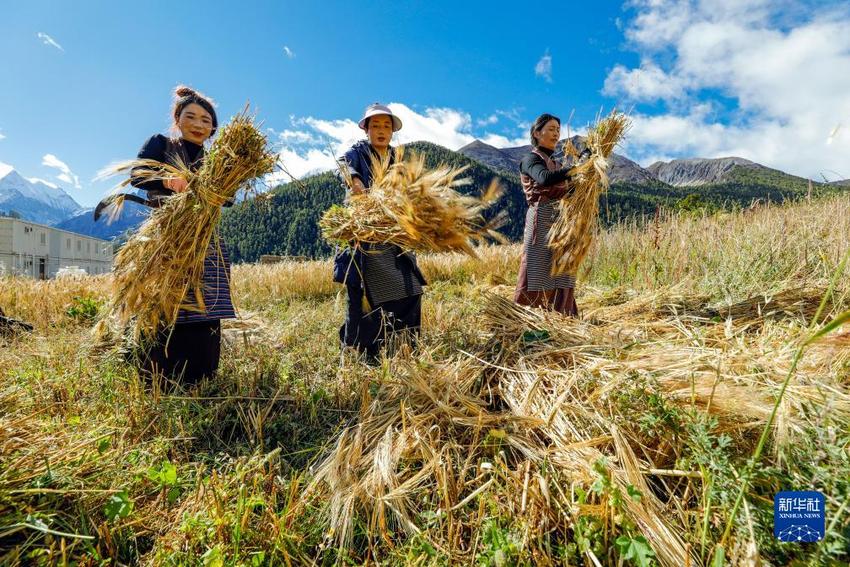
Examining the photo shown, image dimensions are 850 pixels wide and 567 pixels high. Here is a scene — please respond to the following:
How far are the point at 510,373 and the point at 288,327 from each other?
9.20 ft

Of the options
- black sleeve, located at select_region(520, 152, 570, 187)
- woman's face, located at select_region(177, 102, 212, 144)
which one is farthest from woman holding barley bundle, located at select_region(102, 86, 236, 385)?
black sleeve, located at select_region(520, 152, 570, 187)

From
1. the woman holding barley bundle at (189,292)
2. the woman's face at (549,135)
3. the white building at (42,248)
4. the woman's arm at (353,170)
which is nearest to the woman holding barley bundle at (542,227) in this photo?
the woman's face at (549,135)

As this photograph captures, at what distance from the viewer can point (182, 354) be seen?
2.29m

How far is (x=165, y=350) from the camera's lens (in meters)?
2.19

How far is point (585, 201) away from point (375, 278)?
1.69 meters

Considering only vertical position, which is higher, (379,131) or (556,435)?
(379,131)

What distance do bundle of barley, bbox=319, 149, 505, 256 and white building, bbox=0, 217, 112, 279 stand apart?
4065 cm

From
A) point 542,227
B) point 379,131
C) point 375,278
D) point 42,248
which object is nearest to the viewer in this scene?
point 375,278

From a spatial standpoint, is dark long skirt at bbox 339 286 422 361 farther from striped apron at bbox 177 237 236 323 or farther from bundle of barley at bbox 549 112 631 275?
bundle of barley at bbox 549 112 631 275

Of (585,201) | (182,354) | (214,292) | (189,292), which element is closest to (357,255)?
(214,292)

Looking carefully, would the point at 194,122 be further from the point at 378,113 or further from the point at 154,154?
the point at 378,113

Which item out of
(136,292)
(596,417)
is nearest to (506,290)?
(596,417)

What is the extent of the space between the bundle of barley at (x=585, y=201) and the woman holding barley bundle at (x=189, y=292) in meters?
2.37

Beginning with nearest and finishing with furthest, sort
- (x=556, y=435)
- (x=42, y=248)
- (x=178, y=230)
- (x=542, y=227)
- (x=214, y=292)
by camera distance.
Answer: (x=556, y=435) → (x=178, y=230) → (x=214, y=292) → (x=542, y=227) → (x=42, y=248)
